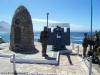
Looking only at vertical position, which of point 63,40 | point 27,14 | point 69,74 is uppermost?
point 27,14

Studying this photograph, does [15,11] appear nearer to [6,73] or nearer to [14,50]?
[14,50]

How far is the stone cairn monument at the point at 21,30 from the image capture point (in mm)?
12824

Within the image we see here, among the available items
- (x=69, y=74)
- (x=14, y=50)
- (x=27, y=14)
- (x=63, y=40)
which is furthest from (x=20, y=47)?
(x=69, y=74)

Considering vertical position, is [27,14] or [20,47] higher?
[27,14]

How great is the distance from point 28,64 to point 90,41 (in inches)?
248

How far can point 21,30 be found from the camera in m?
12.9

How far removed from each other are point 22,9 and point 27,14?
2.74 ft

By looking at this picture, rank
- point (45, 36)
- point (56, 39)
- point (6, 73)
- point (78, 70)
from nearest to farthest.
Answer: point (6, 73), point (78, 70), point (45, 36), point (56, 39)

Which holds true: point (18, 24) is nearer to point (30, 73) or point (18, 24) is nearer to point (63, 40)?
point (63, 40)

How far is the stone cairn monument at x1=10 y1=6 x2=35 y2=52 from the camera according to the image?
12.8 m

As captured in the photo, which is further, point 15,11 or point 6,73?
point 15,11

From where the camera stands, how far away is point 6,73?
7211mm

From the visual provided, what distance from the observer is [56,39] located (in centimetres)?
1432

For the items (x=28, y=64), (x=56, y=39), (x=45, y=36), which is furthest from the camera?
(x=56, y=39)
